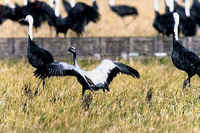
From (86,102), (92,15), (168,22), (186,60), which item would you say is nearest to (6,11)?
(92,15)

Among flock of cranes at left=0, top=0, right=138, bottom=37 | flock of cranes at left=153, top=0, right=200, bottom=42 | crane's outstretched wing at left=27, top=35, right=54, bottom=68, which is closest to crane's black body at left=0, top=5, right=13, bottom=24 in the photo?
flock of cranes at left=0, top=0, right=138, bottom=37

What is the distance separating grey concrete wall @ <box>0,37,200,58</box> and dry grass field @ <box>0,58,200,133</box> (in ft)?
23.8

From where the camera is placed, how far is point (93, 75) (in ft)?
21.1

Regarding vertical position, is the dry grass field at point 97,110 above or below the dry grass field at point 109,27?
below

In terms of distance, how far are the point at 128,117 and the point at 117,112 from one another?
1.11 feet

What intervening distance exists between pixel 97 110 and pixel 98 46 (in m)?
9.86

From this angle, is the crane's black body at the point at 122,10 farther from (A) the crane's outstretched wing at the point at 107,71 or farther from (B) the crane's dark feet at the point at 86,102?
(B) the crane's dark feet at the point at 86,102

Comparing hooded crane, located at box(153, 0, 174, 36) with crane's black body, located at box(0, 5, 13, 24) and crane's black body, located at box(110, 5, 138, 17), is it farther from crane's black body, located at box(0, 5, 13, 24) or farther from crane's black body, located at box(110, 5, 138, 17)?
crane's black body, located at box(0, 5, 13, 24)

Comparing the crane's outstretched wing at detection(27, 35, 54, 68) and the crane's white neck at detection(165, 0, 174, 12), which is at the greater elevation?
the crane's white neck at detection(165, 0, 174, 12)

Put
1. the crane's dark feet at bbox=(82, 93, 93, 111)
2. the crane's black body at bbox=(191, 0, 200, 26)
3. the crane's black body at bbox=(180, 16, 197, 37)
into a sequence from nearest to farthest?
the crane's dark feet at bbox=(82, 93, 93, 111), the crane's black body at bbox=(180, 16, 197, 37), the crane's black body at bbox=(191, 0, 200, 26)

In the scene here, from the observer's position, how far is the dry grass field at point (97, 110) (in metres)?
5.34

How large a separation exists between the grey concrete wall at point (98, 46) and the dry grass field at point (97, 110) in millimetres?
7264

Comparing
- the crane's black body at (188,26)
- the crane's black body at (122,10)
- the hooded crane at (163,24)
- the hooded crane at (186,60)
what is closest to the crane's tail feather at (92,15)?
the hooded crane at (163,24)

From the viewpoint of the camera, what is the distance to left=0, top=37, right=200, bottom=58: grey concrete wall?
50.9 feet
